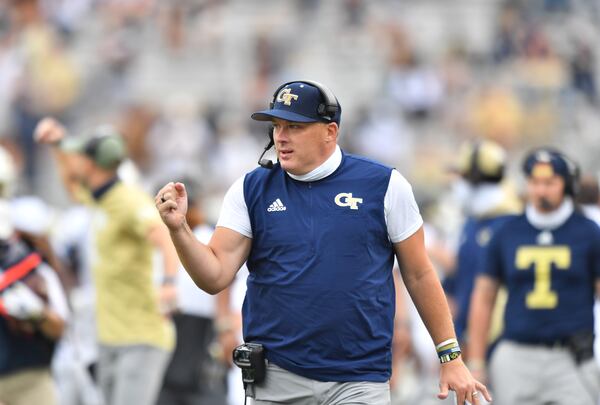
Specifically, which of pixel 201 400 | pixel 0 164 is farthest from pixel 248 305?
pixel 201 400

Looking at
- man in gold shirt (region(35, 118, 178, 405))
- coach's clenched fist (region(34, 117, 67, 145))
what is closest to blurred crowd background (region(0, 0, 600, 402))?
coach's clenched fist (region(34, 117, 67, 145))

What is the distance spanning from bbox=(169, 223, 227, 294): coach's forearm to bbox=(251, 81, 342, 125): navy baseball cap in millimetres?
676

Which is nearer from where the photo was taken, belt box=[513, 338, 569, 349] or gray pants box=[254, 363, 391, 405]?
gray pants box=[254, 363, 391, 405]

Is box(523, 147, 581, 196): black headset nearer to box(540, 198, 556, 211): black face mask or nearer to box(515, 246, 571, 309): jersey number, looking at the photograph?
box(540, 198, 556, 211): black face mask

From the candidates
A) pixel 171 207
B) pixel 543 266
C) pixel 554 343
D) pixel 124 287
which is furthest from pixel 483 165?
pixel 171 207

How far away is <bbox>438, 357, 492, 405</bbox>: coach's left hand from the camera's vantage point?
6.56 meters

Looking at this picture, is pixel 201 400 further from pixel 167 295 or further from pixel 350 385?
pixel 350 385

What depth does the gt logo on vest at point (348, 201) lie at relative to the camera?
655 centimetres

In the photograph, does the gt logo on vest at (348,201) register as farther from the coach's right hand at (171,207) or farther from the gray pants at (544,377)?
the gray pants at (544,377)

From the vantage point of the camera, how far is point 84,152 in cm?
1005

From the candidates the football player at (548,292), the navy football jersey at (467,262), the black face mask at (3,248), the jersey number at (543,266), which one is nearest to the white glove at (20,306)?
the black face mask at (3,248)

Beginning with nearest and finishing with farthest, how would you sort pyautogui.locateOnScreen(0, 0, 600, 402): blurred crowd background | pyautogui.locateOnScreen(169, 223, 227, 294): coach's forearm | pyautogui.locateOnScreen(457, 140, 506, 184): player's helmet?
pyautogui.locateOnScreen(169, 223, 227, 294): coach's forearm
pyautogui.locateOnScreen(457, 140, 506, 184): player's helmet
pyautogui.locateOnScreen(0, 0, 600, 402): blurred crowd background

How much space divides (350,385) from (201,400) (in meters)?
4.70

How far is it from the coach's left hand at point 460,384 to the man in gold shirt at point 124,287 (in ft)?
11.1
